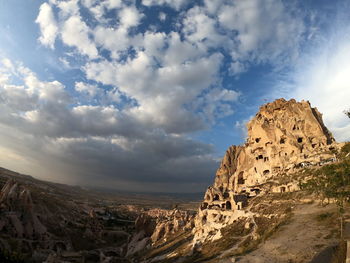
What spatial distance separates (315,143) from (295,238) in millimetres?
76910

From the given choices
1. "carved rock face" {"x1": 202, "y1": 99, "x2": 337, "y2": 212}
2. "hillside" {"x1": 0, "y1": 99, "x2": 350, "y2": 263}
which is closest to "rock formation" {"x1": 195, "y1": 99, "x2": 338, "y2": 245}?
"carved rock face" {"x1": 202, "y1": 99, "x2": 337, "y2": 212}

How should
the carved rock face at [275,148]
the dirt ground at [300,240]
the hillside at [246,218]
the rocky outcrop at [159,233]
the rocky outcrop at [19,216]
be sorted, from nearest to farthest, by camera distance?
the dirt ground at [300,240] → the hillside at [246,218] → the rocky outcrop at [19,216] → the carved rock face at [275,148] → the rocky outcrop at [159,233]

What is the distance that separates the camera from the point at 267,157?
369 feet

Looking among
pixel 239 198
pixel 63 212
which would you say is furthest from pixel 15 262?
pixel 63 212

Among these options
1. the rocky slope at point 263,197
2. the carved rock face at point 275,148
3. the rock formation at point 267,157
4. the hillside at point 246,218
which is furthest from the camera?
the carved rock face at point 275,148

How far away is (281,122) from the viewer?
376 feet

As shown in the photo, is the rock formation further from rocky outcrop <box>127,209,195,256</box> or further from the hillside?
rocky outcrop <box>127,209,195,256</box>

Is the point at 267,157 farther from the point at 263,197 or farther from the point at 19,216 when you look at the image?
the point at 19,216

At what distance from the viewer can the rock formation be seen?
81.0 metres

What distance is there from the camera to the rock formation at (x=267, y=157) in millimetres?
81000

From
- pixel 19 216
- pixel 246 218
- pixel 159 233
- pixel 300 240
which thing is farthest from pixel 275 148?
pixel 19 216

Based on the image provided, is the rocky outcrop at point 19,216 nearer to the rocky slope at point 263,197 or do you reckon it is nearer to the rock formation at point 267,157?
the rocky slope at point 263,197

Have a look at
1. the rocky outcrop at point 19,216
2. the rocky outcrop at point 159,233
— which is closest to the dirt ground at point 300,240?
the rocky outcrop at point 159,233

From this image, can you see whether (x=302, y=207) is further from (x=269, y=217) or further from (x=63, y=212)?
(x=63, y=212)
